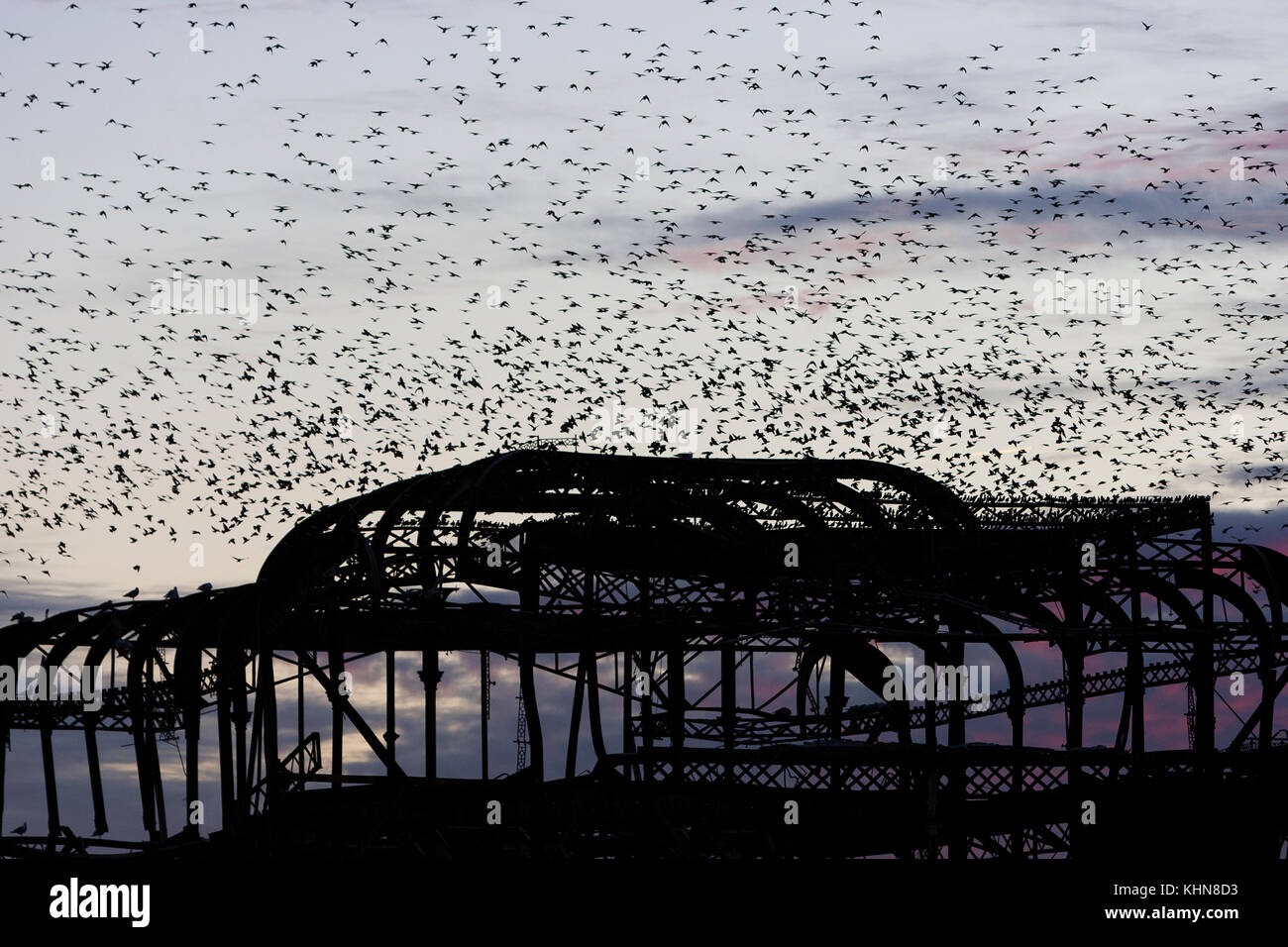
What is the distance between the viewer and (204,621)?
97.2ft

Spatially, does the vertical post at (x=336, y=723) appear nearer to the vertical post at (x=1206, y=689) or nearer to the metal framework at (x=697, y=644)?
the metal framework at (x=697, y=644)

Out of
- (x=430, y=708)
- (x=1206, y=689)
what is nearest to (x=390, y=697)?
(x=430, y=708)

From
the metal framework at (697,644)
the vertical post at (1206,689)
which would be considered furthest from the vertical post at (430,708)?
the vertical post at (1206,689)

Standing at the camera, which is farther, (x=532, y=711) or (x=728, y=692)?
(x=728, y=692)

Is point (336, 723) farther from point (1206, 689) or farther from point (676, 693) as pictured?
point (1206, 689)

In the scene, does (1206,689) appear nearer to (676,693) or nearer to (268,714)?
(676,693)

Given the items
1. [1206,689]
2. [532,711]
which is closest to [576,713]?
[532,711]

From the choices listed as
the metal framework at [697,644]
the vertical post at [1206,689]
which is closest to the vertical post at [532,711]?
the metal framework at [697,644]

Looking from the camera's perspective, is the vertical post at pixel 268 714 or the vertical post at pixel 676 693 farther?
the vertical post at pixel 676 693

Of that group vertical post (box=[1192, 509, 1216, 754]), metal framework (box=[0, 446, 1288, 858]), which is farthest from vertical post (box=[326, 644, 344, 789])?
vertical post (box=[1192, 509, 1216, 754])
